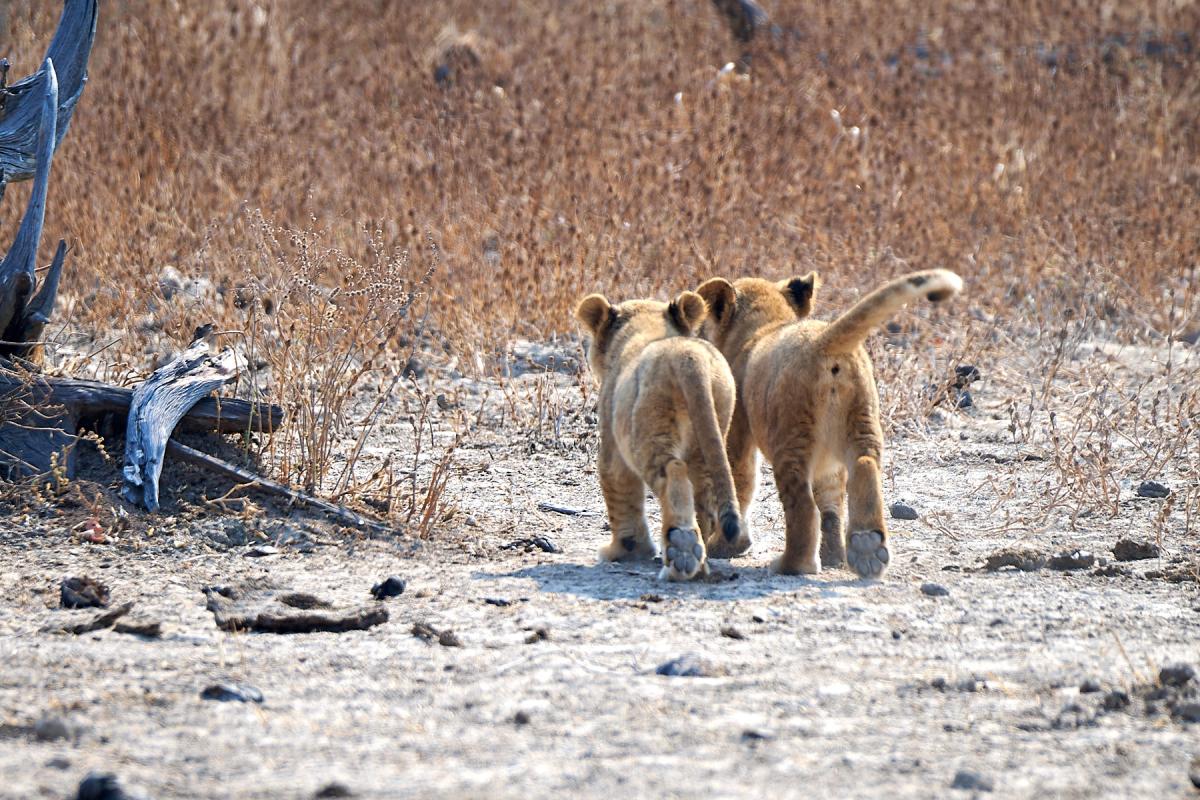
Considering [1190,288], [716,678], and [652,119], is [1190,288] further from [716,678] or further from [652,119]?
[716,678]

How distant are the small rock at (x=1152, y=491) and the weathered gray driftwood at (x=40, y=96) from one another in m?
5.38

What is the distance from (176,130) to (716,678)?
894 centimetres

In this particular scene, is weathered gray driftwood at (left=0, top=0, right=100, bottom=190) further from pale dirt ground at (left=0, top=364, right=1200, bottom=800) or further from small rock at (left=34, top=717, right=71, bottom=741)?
small rock at (left=34, top=717, right=71, bottom=741)

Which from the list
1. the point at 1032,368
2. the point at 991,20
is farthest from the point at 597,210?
the point at 991,20

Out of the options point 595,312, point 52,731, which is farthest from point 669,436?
point 52,731

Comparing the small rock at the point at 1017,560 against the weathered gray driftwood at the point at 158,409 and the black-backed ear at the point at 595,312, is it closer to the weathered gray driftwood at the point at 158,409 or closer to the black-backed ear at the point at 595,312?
the black-backed ear at the point at 595,312

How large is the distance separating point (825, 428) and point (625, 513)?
0.91 metres

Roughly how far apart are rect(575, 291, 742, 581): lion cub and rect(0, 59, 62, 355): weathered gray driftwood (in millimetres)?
2370

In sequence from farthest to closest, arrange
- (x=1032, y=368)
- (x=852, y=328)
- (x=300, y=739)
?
(x=1032, y=368) → (x=852, y=328) → (x=300, y=739)

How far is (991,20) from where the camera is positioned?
17.2m

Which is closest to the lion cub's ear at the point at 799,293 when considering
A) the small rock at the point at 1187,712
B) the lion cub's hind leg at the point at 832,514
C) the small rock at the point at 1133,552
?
the lion cub's hind leg at the point at 832,514

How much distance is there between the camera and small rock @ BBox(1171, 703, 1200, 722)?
13.1 feet

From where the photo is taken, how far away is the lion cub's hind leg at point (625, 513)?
604 cm

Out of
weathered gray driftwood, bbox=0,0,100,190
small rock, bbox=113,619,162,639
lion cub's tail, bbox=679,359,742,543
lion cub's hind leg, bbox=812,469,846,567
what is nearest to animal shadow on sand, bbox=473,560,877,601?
lion cub's hind leg, bbox=812,469,846,567
